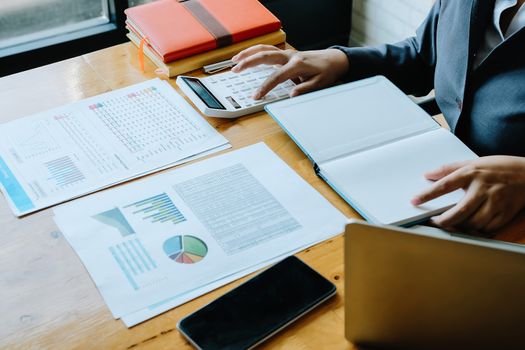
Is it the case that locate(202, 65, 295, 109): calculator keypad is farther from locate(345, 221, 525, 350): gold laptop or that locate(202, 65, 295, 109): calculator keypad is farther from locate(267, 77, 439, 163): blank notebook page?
locate(345, 221, 525, 350): gold laptop

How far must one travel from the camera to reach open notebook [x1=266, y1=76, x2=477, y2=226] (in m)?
1.15

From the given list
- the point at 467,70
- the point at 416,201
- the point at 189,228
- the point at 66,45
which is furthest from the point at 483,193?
the point at 66,45

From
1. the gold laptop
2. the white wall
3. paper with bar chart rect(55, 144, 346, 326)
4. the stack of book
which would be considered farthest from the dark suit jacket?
the white wall

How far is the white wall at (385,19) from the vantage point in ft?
8.84

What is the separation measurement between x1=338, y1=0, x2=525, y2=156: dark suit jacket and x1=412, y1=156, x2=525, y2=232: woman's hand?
0.69 ft

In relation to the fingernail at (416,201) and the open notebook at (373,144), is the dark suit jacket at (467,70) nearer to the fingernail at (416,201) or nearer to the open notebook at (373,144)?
the open notebook at (373,144)

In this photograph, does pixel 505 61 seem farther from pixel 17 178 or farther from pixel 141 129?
pixel 17 178

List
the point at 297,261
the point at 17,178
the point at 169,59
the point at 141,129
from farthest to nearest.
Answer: the point at 169,59 → the point at 141,129 → the point at 17,178 → the point at 297,261

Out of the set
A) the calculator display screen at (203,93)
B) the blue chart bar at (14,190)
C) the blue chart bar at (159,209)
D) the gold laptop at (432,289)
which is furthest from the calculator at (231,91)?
the gold laptop at (432,289)

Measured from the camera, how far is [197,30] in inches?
62.8

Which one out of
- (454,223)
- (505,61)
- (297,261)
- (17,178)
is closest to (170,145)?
(17,178)

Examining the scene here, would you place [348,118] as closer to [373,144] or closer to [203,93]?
[373,144]

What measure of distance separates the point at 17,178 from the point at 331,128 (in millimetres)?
585

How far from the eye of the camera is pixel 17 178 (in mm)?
1264
